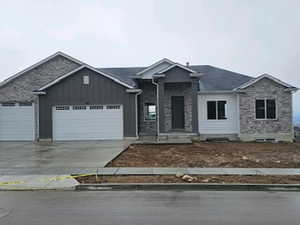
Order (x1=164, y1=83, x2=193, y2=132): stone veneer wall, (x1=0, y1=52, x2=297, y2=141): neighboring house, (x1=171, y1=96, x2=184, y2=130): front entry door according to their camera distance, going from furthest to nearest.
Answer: (x1=171, y1=96, x2=184, y2=130): front entry door, (x1=164, y1=83, x2=193, y2=132): stone veneer wall, (x1=0, y1=52, x2=297, y2=141): neighboring house

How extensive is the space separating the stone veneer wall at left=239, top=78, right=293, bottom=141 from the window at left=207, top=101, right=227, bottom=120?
133cm

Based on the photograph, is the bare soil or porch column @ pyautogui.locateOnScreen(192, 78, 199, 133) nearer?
the bare soil

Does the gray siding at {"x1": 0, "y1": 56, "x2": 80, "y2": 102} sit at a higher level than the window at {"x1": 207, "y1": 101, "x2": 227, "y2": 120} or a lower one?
higher

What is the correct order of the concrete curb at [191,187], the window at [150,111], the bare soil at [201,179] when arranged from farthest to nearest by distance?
the window at [150,111] → the bare soil at [201,179] → the concrete curb at [191,187]

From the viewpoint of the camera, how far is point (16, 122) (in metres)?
21.1

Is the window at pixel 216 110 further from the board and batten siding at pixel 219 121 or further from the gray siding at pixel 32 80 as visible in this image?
the gray siding at pixel 32 80

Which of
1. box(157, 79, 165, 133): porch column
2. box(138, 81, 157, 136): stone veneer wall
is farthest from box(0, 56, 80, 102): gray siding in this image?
box(157, 79, 165, 133): porch column

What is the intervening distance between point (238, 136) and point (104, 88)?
33.3 feet

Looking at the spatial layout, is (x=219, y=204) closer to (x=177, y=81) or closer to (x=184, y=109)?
(x=177, y=81)

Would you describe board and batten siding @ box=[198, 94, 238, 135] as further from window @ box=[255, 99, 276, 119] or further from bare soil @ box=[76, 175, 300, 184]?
bare soil @ box=[76, 175, 300, 184]

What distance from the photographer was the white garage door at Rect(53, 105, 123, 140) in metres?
20.3

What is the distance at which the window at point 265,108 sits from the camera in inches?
794

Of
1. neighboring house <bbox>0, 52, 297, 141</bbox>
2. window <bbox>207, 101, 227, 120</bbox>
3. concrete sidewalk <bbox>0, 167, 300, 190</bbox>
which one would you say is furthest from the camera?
window <bbox>207, 101, 227, 120</bbox>

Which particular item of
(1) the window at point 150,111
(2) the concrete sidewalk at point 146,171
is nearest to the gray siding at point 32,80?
(1) the window at point 150,111
